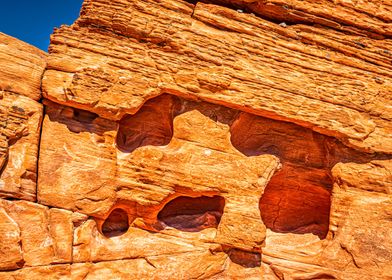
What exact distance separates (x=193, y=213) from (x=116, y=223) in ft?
5.32

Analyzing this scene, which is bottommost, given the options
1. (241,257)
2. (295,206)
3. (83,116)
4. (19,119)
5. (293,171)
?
(241,257)

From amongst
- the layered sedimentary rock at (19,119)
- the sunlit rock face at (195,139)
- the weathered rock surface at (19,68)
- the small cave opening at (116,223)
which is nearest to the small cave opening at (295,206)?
the sunlit rock face at (195,139)

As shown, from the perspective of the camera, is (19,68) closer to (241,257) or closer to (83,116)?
(83,116)

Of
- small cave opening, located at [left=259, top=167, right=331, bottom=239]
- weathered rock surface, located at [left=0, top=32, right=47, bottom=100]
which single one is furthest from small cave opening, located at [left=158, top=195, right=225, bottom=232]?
weathered rock surface, located at [left=0, top=32, right=47, bottom=100]

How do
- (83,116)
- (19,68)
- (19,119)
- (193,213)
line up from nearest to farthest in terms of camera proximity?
(19,119), (19,68), (83,116), (193,213)

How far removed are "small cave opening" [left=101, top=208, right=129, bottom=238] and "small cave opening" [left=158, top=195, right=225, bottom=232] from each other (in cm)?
71

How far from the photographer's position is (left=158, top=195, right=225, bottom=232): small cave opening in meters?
7.46

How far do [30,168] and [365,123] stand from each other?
6.58 m

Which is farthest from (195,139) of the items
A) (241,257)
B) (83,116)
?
Answer: (241,257)

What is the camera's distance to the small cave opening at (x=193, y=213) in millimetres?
7458

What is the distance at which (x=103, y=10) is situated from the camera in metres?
6.84

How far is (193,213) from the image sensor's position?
7.71 m

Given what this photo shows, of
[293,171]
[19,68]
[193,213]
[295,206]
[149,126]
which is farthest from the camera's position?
[295,206]

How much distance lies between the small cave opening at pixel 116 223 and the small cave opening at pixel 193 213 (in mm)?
710
